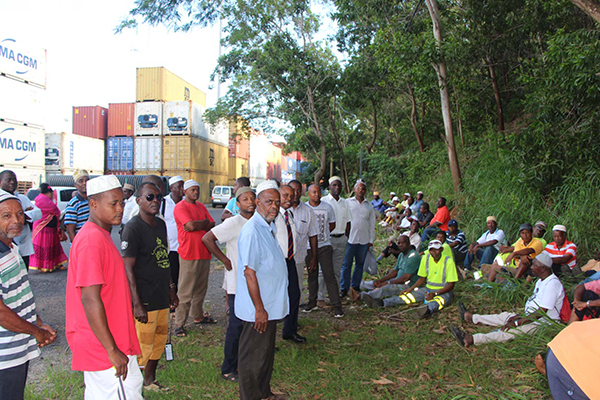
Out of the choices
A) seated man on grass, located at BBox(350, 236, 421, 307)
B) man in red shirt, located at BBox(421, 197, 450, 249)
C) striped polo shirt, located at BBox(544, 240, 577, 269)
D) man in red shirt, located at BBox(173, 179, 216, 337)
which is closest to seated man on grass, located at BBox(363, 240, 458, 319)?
seated man on grass, located at BBox(350, 236, 421, 307)

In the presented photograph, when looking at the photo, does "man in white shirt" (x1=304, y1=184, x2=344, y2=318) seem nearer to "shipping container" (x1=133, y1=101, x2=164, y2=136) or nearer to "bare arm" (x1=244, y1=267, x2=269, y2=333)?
"bare arm" (x1=244, y1=267, x2=269, y2=333)

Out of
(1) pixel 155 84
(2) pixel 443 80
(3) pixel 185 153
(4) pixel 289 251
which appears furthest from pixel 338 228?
(1) pixel 155 84

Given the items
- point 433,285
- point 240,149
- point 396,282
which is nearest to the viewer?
point 433,285

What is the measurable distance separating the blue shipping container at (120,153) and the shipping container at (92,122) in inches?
46.6

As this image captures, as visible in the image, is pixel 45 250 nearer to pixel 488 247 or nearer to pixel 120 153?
pixel 488 247

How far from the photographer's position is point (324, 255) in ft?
20.6

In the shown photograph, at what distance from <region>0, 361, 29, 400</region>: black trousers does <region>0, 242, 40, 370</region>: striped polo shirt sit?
3cm

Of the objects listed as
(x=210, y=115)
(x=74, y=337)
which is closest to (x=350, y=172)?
(x=210, y=115)

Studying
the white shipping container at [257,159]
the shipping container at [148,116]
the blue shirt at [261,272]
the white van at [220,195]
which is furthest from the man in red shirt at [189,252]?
the white shipping container at [257,159]

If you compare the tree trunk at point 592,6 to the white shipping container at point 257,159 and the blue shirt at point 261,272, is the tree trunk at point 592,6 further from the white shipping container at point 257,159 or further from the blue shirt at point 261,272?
the white shipping container at point 257,159

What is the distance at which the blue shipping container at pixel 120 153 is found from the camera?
27.2 m

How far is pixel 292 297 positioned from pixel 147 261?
1.88 m

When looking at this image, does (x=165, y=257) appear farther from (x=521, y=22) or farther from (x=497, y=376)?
(x=521, y=22)

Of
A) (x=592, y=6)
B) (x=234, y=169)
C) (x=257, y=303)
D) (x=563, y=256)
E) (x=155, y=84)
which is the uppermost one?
(x=155, y=84)
